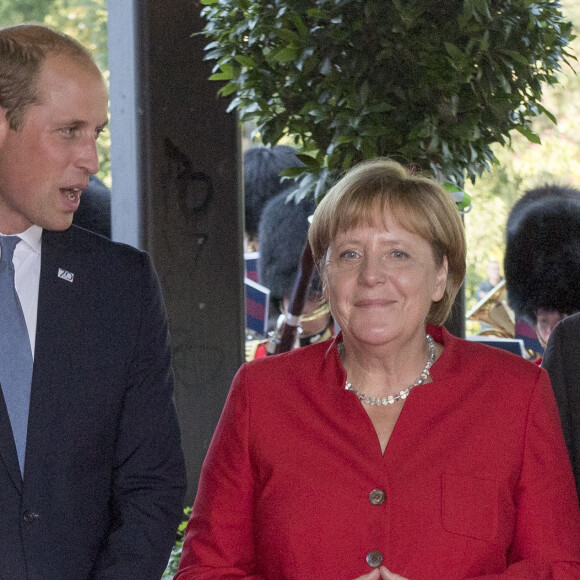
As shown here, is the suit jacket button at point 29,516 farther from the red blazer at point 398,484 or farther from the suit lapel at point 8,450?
the red blazer at point 398,484

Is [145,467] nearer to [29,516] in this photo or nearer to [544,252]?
[29,516]

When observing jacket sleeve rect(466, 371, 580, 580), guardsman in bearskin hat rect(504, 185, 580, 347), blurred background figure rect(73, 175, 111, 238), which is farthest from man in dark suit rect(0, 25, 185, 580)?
blurred background figure rect(73, 175, 111, 238)

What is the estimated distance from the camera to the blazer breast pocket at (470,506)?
2.38 metres

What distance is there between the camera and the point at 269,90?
333 centimetres

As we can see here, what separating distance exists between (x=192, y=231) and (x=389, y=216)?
2188mm

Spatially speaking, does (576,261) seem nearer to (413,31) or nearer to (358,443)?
(413,31)

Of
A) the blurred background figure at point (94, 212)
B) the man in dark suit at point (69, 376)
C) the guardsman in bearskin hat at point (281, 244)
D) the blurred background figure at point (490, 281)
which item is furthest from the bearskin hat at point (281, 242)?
the man in dark suit at point (69, 376)

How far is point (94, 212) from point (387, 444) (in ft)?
11.5

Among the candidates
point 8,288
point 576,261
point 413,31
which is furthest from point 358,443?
point 576,261

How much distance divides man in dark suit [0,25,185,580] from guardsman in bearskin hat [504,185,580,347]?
9.26 feet

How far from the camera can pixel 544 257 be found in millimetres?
5020

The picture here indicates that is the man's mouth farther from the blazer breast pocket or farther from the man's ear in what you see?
the blazer breast pocket

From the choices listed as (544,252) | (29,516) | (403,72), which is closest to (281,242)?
(544,252)

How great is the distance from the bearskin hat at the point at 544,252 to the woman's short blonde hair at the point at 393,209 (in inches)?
93.1
